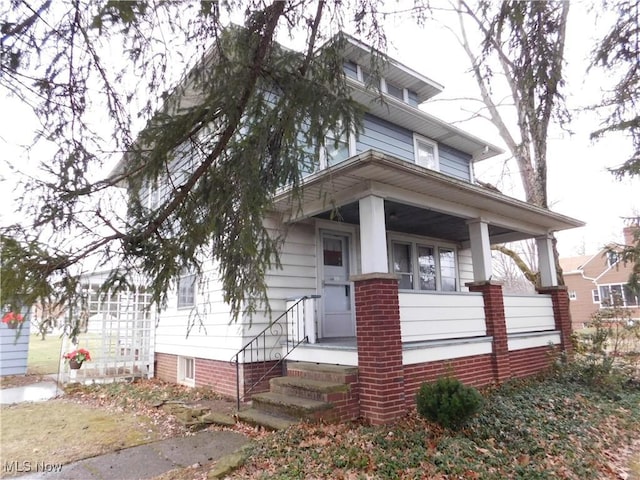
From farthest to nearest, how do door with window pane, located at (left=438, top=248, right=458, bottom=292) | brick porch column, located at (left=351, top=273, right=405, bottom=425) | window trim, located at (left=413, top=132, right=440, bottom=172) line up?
window trim, located at (left=413, top=132, right=440, bottom=172) → door with window pane, located at (left=438, top=248, right=458, bottom=292) → brick porch column, located at (left=351, top=273, right=405, bottom=425)

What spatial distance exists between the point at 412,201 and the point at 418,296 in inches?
57.3

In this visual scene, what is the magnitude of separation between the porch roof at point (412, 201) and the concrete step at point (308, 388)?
2263mm

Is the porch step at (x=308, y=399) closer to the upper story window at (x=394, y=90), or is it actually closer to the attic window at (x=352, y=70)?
the attic window at (x=352, y=70)

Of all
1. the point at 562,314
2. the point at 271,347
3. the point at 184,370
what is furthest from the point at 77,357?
the point at 562,314

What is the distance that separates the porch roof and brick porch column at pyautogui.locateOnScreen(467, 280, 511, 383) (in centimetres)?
128

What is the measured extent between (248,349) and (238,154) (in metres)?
4.14

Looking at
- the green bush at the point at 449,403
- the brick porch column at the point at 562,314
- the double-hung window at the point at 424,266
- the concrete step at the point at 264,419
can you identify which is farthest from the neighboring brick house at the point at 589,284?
the concrete step at the point at 264,419

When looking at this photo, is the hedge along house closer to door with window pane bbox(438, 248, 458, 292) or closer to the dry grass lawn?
door with window pane bbox(438, 248, 458, 292)

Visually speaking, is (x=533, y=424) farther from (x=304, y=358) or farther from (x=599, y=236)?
(x=599, y=236)

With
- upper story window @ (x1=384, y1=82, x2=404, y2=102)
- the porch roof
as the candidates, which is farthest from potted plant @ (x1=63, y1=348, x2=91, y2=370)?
upper story window @ (x1=384, y1=82, x2=404, y2=102)

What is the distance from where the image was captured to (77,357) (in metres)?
9.11

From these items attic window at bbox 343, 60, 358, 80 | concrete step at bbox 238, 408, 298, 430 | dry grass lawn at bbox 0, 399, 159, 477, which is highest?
attic window at bbox 343, 60, 358, 80

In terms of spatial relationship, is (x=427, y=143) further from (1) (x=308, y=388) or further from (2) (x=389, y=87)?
(1) (x=308, y=388)

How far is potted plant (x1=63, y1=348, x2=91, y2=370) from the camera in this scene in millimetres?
9047
